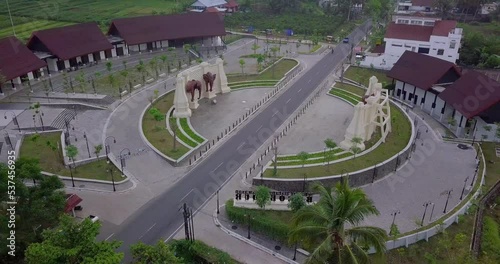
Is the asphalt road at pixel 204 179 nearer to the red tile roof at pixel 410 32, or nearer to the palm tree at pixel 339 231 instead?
the palm tree at pixel 339 231

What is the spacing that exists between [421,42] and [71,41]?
64.1 meters

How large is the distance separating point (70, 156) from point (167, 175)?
32.3 ft

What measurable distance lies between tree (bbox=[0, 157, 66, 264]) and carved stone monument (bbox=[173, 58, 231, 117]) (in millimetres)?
26142

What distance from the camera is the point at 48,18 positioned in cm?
10431

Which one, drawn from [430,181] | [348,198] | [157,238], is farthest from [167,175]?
[430,181]

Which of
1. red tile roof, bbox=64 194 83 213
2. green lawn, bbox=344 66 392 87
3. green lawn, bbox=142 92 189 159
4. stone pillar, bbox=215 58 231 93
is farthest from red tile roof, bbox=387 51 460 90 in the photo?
red tile roof, bbox=64 194 83 213

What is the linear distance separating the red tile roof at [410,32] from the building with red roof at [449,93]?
11372 millimetres

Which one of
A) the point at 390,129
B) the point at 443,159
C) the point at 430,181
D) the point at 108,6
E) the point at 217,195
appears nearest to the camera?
the point at 217,195

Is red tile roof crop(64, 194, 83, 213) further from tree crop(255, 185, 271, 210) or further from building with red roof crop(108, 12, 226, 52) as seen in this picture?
building with red roof crop(108, 12, 226, 52)

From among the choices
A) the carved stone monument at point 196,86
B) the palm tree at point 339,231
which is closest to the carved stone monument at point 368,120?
the carved stone monument at point 196,86

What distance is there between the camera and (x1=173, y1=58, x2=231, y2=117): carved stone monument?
5341 cm

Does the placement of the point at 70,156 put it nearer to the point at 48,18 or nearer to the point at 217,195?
the point at 217,195

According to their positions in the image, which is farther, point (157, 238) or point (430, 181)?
point (430, 181)

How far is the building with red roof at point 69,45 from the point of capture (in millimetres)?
68750
